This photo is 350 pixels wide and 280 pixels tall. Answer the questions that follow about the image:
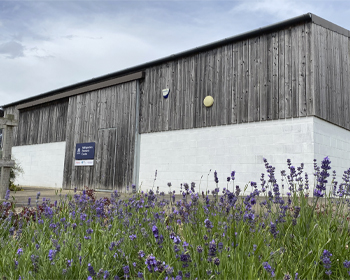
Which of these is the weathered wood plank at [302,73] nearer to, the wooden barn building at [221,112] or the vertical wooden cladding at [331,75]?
the wooden barn building at [221,112]

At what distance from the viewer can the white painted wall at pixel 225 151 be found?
10.1 metres

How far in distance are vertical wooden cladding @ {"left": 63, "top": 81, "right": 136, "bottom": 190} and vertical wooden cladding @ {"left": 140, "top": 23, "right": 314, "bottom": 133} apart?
0.92 metres

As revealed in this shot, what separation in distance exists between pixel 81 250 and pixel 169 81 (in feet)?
37.0

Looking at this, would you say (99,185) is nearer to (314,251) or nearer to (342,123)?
(342,123)

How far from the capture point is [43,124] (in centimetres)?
2052

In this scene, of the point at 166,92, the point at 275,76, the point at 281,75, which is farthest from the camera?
the point at 166,92

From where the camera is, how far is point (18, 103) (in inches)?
914

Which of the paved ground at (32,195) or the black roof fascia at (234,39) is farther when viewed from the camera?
the black roof fascia at (234,39)

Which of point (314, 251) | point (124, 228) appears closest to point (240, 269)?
point (314, 251)

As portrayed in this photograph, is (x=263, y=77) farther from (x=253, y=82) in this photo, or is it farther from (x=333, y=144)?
(x=333, y=144)

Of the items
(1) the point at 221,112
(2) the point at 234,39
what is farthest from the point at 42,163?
(2) the point at 234,39

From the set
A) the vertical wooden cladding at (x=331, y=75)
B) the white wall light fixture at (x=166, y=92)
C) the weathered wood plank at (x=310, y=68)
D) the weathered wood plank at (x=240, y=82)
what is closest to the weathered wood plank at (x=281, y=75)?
the weathered wood plank at (x=310, y=68)

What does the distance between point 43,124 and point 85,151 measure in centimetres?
575

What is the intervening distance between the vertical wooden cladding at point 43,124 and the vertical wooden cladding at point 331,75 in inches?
539
